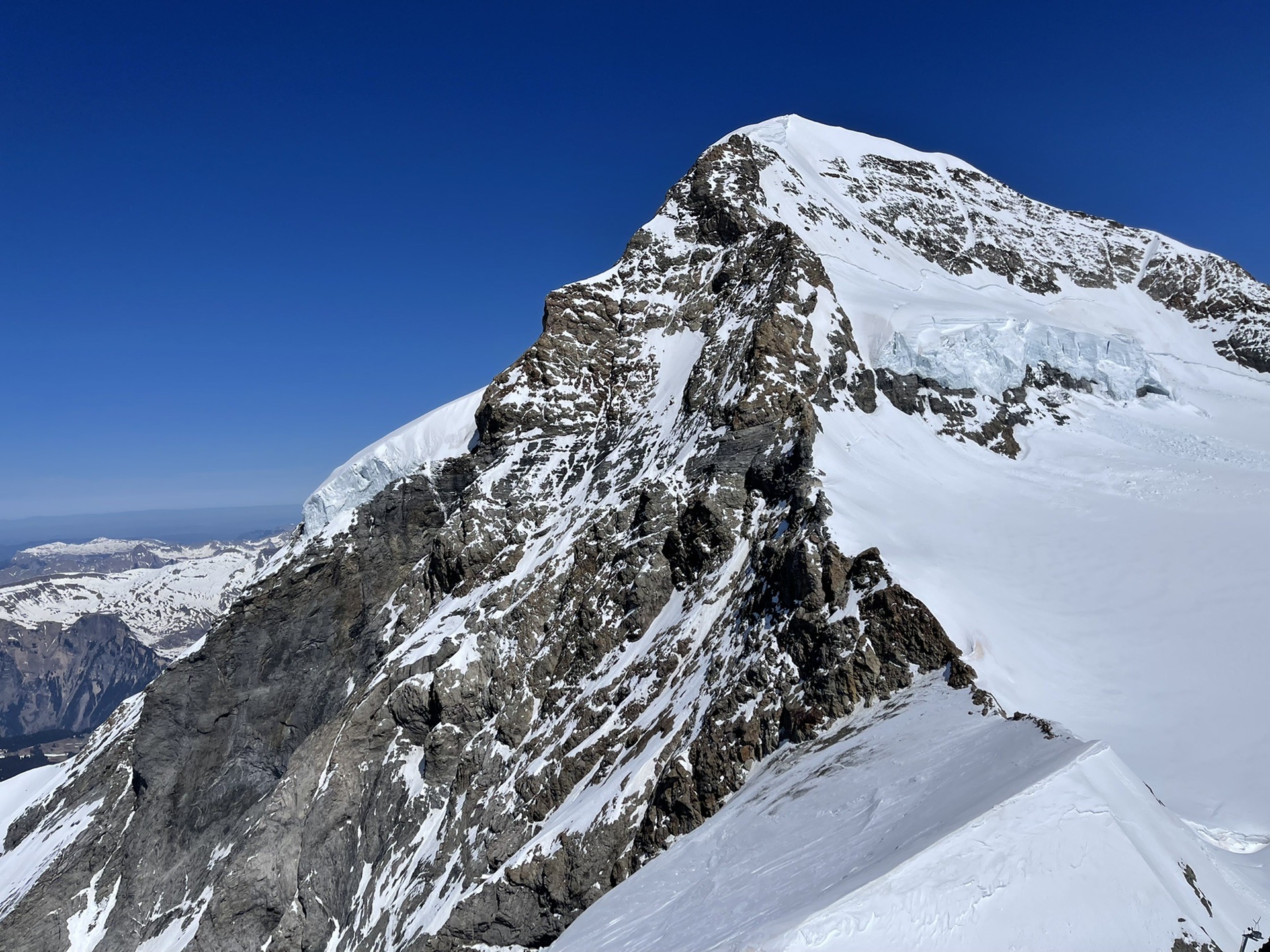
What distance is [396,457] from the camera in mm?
55188

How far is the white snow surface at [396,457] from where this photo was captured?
179 feet

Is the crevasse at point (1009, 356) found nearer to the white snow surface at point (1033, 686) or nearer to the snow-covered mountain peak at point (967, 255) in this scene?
the white snow surface at point (1033, 686)

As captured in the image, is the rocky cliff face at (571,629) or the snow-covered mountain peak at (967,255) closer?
the rocky cliff face at (571,629)

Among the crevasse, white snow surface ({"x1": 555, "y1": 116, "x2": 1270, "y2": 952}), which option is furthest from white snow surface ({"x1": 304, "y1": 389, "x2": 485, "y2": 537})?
the crevasse

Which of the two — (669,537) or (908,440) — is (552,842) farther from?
(908,440)

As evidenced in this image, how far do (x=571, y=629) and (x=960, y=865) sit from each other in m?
27.4

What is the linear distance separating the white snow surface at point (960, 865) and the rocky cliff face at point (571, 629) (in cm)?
485

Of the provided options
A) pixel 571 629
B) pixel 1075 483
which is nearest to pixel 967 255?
pixel 1075 483

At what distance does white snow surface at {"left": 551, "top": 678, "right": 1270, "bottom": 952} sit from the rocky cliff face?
15.9 ft

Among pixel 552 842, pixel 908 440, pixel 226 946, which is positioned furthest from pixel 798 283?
pixel 226 946

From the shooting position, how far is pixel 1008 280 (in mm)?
62625

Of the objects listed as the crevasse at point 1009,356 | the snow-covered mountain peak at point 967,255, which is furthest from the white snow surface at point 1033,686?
the snow-covered mountain peak at point 967,255

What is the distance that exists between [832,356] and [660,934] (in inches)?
1292

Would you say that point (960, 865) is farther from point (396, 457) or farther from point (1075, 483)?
point (396, 457)
